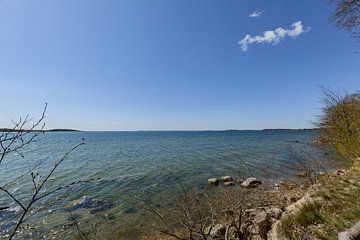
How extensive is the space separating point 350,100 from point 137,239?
564 inches

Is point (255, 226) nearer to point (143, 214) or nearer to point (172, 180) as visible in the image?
point (143, 214)

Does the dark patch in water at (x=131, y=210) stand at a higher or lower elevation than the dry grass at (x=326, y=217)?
lower

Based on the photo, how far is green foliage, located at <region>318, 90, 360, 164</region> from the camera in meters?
13.0

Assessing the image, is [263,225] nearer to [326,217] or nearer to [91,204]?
[326,217]

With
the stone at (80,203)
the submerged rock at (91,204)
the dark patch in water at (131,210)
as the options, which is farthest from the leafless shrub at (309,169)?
the stone at (80,203)

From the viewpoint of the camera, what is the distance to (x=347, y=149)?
1403 centimetres

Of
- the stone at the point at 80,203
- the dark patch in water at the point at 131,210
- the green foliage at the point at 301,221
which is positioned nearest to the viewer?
the green foliage at the point at 301,221

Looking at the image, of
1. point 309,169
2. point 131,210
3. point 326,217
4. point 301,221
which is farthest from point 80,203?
point 309,169

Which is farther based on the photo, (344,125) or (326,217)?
(344,125)

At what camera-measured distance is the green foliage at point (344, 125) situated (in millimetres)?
13048

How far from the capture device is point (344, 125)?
14.4 meters

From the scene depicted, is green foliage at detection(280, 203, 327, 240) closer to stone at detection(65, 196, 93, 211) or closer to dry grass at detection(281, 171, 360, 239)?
dry grass at detection(281, 171, 360, 239)

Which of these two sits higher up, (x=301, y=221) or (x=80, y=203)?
(x=301, y=221)

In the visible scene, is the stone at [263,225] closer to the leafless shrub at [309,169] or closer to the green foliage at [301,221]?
the green foliage at [301,221]
